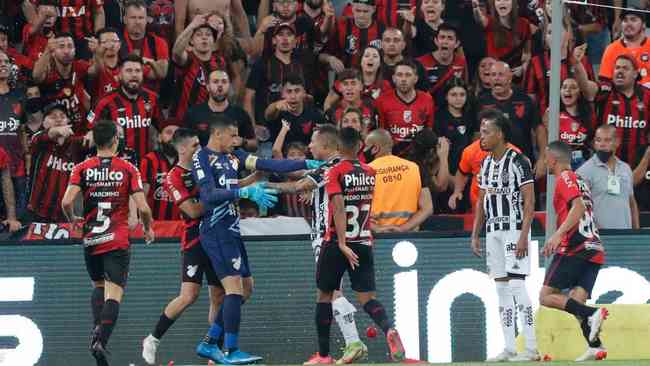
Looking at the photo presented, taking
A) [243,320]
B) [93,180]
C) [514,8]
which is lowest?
[243,320]

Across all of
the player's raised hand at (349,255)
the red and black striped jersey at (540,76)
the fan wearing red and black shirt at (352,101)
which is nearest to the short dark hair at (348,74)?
the fan wearing red and black shirt at (352,101)

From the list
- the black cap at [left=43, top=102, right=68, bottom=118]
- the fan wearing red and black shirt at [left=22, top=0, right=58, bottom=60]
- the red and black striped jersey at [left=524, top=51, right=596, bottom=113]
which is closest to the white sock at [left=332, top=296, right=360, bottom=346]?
the black cap at [left=43, top=102, right=68, bottom=118]

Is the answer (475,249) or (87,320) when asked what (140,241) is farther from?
(475,249)

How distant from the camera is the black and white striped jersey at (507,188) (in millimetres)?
12094

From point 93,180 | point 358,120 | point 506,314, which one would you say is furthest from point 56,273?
point 506,314

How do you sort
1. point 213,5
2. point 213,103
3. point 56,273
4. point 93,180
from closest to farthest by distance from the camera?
point 93,180 < point 56,273 < point 213,103 < point 213,5

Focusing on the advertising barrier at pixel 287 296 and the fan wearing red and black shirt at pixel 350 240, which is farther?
the advertising barrier at pixel 287 296

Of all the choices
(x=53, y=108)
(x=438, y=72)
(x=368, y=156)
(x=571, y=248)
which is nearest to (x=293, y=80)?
(x=368, y=156)

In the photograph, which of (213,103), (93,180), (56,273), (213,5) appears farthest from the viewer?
(213,5)

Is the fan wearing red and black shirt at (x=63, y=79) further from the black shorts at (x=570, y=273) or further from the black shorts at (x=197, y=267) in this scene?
the black shorts at (x=570, y=273)

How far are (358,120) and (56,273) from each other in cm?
320

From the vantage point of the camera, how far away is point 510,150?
12.1 meters

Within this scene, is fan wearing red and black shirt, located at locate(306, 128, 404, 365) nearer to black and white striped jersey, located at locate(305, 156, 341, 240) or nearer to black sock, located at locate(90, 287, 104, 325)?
black and white striped jersey, located at locate(305, 156, 341, 240)

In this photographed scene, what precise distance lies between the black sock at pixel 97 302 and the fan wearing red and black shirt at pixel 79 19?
3.90m
